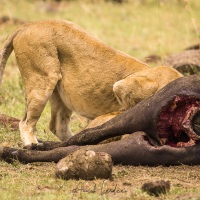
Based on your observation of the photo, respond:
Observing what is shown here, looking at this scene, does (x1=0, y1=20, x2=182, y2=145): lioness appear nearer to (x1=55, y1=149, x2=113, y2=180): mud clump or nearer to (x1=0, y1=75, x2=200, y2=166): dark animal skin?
(x1=0, y1=75, x2=200, y2=166): dark animal skin

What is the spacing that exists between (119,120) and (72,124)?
2263 millimetres

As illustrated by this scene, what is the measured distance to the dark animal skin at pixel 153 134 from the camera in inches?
233

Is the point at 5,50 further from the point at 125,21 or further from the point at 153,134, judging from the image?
the point at 125,21

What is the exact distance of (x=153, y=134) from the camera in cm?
607

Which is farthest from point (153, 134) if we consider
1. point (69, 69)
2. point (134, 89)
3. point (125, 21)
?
point (125, 21)

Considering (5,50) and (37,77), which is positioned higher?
(5,50)

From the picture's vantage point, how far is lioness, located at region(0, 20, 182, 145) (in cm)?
709

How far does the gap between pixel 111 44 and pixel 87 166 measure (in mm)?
7600

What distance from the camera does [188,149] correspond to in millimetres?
5902

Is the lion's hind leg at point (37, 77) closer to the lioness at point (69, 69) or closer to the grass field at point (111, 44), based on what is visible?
the lioness at point (69, 69)

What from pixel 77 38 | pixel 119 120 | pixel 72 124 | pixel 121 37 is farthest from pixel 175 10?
pixel 119 120

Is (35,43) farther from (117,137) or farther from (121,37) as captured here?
(121,37)

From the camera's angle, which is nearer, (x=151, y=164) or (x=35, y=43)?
(x=151, y=164)

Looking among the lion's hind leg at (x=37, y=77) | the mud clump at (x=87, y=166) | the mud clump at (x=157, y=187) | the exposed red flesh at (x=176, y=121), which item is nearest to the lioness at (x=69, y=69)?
the lion's hind leg at (x=37, y=77)
